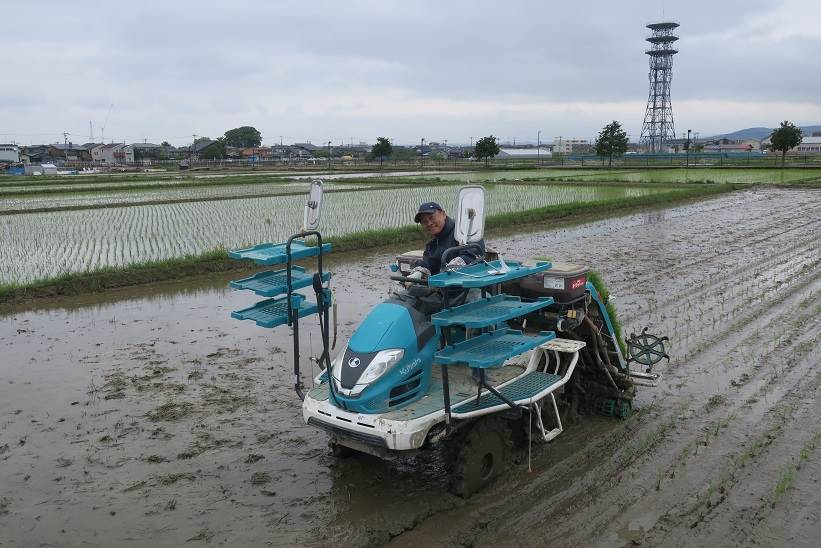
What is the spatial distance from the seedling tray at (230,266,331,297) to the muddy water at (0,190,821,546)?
131 centimetres

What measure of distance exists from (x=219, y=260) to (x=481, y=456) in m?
8.77

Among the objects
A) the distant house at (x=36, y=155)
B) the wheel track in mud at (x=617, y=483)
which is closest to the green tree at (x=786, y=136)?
the wheel track in mud at (x=617, y=483)

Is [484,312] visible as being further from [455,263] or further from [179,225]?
[179,225]

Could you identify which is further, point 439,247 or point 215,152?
point 215,152

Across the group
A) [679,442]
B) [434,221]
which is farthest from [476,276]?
[679,442]

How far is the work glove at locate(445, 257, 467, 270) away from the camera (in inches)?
166

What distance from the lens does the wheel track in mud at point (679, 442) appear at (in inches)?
158

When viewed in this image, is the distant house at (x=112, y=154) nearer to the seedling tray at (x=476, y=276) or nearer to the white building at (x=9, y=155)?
the white building at (x=9, y=155)

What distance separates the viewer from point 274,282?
469 centimetres

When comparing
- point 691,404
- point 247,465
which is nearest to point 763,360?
point 691,404

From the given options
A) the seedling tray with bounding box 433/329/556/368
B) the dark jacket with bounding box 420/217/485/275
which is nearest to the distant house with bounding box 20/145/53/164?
the dark jacket with bounding box 420/217/485/275

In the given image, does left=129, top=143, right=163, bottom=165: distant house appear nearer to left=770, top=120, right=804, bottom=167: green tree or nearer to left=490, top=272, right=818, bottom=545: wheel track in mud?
left=770, top=120, right=804, bottom=167: green tree

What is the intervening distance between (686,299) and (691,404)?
399cm

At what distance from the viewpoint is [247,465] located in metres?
4.81
